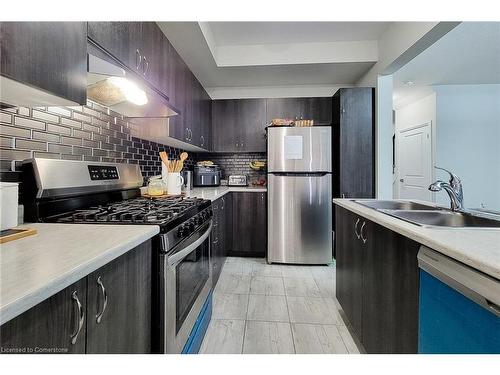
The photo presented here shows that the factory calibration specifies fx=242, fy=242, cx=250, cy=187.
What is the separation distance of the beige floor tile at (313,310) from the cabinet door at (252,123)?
6.92 feet

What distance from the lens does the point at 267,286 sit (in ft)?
7.77

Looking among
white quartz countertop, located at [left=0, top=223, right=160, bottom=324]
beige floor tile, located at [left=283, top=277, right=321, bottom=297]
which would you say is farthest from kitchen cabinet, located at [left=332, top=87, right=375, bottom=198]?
white quartz countertop, located at [left=0, top=223, right=160, bottom=324]

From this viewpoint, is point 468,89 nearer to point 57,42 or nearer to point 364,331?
point 364,331

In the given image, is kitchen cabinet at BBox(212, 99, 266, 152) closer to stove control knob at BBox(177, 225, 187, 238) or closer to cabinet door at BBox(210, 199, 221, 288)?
cabinet door at BBox(210, 199, 221, 288)

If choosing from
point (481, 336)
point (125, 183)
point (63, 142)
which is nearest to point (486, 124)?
point (481, 336)

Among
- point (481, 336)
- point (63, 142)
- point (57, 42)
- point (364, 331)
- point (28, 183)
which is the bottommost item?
point (364, 331)

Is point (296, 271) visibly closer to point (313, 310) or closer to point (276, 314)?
point (313, 310)

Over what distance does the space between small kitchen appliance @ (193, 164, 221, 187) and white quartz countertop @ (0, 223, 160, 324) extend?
2240mm

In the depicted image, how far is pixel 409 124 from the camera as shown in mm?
4867

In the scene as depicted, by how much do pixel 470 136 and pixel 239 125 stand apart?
3956 millimetres

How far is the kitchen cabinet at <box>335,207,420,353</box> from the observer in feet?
3.13

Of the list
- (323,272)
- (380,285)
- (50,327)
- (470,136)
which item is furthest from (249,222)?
(470,136)

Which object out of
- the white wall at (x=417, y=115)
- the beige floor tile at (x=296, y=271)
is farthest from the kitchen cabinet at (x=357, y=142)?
the white wall at (x=417, y=115)

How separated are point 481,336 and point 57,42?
1.64m
